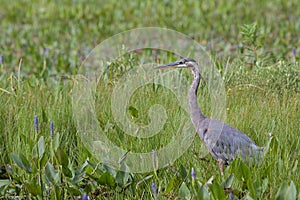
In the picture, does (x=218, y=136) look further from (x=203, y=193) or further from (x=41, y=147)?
(x=41, y=147)

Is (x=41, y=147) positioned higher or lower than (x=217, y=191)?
higher

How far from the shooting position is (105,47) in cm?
847

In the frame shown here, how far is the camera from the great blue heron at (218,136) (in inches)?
166

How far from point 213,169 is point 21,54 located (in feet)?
15.3

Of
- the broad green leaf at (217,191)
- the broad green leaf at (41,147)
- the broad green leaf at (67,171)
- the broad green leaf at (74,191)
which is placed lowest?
the broad green leaf at (74,191)

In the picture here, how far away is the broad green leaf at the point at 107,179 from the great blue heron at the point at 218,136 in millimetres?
663

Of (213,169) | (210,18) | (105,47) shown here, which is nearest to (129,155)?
(213,169)

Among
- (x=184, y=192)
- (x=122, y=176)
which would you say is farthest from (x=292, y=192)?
(x=122, y=176)

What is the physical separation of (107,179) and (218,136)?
0.81 metres

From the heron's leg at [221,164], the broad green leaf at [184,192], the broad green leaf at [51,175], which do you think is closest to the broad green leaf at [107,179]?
the broad green leaf at [51,175]

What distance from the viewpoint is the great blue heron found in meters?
4.21

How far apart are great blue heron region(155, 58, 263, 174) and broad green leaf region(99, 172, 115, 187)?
2.18 ft

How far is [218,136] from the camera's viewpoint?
432 cm

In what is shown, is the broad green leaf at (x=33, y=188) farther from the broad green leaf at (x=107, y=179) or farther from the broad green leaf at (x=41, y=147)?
the broad green leaf at (x=107, y=179)
